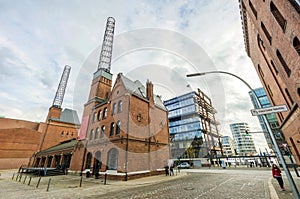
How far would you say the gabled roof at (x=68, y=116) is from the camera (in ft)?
158

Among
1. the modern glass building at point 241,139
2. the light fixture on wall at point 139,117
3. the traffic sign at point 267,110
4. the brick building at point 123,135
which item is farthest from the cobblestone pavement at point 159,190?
the modern glass building at point 241,139

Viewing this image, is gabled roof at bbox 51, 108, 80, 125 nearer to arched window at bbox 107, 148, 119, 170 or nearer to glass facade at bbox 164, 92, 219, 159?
arched window at bbox 107, 148, 119, 170

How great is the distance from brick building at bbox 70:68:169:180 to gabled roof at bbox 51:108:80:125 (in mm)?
25752

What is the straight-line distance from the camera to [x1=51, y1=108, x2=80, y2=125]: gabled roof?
4828 centimetres

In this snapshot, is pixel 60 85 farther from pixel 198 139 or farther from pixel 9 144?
pixel 198 139

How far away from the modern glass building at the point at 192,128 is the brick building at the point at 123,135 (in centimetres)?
3094

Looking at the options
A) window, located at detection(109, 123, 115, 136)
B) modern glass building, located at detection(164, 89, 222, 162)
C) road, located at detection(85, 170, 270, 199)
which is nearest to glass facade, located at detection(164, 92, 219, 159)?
modern glass building, located at detection(164, 89, 222, 162)

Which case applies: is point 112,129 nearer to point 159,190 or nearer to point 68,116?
point 159,190

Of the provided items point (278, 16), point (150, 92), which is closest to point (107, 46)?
point (150, 92)

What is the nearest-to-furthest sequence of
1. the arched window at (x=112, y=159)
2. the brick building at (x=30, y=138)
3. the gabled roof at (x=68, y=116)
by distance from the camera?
1. the arched window at (x=112, y=159)
2. the brick building at (x=30, y=138)
3. the gabled roof at (x=68, y=116)

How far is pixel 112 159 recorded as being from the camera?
18.4 metres

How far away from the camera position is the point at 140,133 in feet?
66.6

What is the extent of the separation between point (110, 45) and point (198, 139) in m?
44.5

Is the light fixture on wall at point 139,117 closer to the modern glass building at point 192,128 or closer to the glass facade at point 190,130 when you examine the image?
the modern glass building at point 192,128
